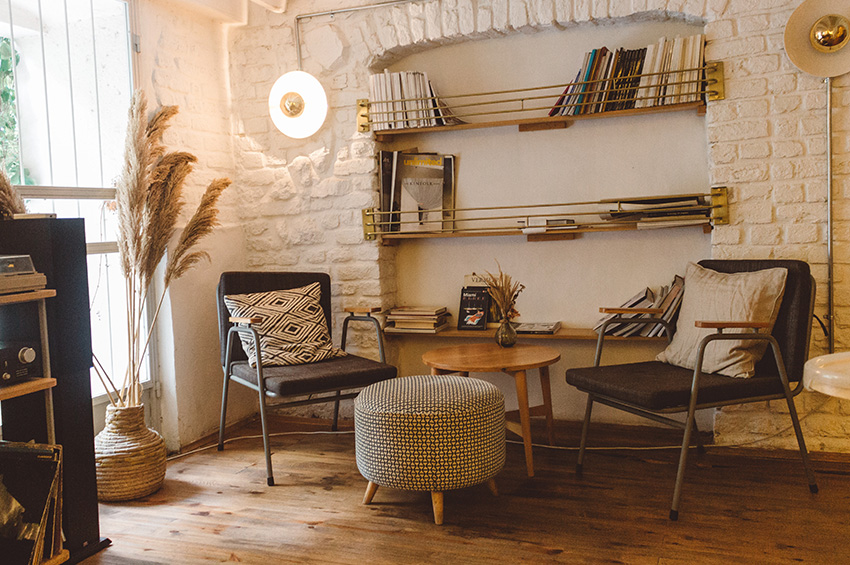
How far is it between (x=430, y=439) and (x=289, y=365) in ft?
3.57

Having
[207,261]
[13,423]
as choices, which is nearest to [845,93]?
[207,261]

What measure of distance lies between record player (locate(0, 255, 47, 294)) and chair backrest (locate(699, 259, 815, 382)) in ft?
8.90

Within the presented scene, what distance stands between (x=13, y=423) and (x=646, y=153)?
310cm

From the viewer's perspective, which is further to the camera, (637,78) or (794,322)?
(637,78)

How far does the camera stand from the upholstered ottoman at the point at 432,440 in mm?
2576

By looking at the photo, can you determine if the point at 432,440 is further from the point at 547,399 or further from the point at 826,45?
the point at 826,45

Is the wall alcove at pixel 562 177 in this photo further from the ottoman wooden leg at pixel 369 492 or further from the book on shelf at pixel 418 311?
the ottoman wooden leg at pixel 369 492

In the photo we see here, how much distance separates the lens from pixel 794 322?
2779 millimetres

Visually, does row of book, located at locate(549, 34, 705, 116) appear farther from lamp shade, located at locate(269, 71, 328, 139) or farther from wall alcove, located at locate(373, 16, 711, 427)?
lamp shade, located at locate(269, 71, 328, 139)

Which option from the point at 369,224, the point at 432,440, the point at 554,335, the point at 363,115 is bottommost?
the point at 432,440

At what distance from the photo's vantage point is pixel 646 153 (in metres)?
3.64

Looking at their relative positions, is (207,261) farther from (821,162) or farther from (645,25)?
(821,162)

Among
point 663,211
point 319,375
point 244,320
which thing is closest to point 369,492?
point 319,375

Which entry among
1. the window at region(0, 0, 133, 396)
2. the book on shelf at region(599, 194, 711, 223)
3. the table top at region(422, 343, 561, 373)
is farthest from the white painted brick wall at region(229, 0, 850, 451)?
the window at region(0, 0, 133, 396)
